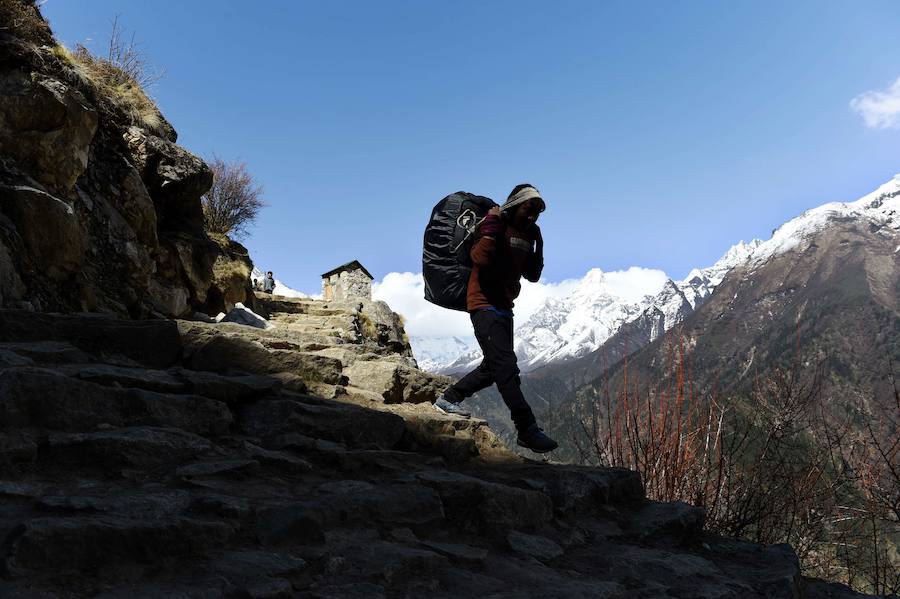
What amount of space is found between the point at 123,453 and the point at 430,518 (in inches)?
60.2

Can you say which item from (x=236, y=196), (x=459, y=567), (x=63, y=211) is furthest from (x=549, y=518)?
(x=236, y=196)

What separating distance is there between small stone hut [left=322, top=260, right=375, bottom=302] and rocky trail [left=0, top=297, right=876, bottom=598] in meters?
28.2

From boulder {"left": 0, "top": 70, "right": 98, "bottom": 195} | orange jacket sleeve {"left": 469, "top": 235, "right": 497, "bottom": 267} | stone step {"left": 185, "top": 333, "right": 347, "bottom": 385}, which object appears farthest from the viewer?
boulder {"left": 0, "top": 70, "right": 98, "bottom": 195}

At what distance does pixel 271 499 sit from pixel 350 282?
3106cm

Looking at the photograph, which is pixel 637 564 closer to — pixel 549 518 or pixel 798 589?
pixel 549 518

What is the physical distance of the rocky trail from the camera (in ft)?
7.02

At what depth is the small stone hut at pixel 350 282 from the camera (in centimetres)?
3306

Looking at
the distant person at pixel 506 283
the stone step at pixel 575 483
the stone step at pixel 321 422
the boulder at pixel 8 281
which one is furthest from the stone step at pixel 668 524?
the boulder at pixel 8 281

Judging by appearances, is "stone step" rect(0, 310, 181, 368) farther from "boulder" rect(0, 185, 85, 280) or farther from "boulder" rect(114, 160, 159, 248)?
"boulder" rect(114, 160, 159, 248)

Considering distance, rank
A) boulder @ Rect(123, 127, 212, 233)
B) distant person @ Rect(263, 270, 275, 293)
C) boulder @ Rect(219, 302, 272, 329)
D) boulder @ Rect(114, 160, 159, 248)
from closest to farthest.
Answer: boulder @ Rect(114, 160, 159, 248) → boulder @ Rect(123, 127, 212, 233) → boulder @ Rect(219, 302, 272, 329) → distant person @ Rect(263, 270, 275, 293)

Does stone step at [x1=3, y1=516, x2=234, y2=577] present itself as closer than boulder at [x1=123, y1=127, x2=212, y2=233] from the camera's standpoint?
Yes

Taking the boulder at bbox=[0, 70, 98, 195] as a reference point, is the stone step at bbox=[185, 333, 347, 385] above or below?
below

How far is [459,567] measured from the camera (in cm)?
270

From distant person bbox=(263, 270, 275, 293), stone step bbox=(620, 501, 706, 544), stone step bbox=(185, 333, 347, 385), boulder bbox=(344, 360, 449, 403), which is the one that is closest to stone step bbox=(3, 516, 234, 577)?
stone step bbox=(185, 333, 347, 385)
